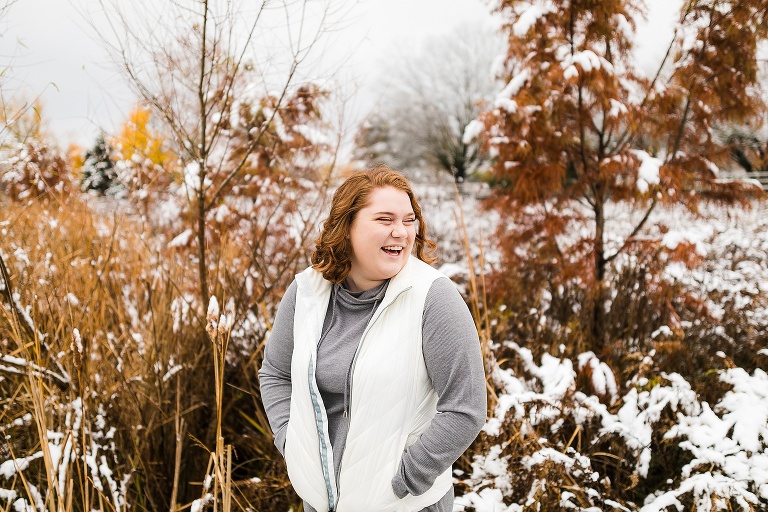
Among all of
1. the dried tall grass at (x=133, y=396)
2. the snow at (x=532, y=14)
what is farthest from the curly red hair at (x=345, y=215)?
the snow at (x=532, y=14)

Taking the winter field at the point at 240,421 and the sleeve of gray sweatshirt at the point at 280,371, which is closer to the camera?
the sleeve of gray sweatshirt at the point at 280,371

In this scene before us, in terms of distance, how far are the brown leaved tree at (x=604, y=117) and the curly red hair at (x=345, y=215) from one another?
296 cm

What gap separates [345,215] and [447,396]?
559mm

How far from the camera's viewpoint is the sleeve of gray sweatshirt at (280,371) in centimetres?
163

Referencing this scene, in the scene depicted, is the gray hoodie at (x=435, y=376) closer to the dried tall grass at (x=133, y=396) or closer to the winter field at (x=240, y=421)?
the winter field at (x=240, y=421)

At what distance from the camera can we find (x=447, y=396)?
137cm

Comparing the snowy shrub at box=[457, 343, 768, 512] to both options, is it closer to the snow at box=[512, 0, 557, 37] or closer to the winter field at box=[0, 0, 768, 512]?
the winter field at box=[0, 0, 768, 512]

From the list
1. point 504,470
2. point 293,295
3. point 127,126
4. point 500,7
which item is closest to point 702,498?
point 504,470

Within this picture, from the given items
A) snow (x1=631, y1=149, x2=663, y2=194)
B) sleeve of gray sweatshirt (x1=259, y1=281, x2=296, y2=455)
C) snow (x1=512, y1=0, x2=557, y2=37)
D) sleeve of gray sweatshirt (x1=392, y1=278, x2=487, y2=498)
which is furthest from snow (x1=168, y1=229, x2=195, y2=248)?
snow (x1=631, y1=149, x2=663, y2=194)

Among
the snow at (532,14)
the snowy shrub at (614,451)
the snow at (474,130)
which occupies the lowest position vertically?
the snowy shrub at (614,451)

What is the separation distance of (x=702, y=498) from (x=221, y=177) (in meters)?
3.62

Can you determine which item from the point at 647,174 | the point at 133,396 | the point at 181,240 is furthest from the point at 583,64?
the point at 133,396

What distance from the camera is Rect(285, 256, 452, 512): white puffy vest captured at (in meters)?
1.37

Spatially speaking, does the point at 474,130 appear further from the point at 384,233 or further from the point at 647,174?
the point at 384,233
